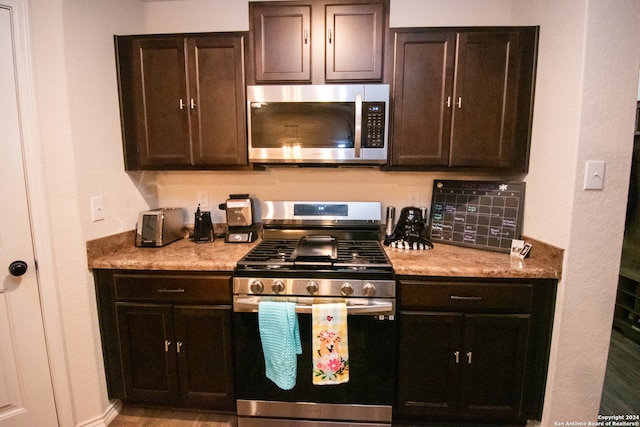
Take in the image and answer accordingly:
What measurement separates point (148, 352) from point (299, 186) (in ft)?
4.45

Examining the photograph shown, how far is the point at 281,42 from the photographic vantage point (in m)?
1.64

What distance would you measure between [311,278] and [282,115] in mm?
944

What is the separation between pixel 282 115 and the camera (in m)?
1.64

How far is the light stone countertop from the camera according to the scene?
140 cm

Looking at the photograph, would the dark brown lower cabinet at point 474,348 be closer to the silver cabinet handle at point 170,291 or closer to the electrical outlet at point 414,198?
the electrical outlet at point 414,198

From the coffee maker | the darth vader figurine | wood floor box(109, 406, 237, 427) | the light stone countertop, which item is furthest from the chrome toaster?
the darth vader figurine

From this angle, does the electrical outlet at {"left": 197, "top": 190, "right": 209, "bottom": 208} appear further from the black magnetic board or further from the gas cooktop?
the black magnetic board

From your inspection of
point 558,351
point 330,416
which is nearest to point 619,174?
point 558,351

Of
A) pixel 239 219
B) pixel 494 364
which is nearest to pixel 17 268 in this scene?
pixel 239 219

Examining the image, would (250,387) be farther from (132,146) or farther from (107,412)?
→ (132,146)

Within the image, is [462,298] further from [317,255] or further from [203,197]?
[203,197]

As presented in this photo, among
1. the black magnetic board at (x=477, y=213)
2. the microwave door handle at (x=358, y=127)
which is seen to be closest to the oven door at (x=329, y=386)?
the black magnetic board at (x=477, y=213)

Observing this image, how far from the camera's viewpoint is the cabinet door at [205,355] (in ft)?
4.91

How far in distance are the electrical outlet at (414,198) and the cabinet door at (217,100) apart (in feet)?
3.77
